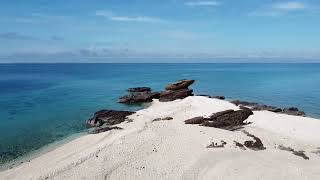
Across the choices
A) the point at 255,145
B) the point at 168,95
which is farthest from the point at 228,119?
the point at 168,95

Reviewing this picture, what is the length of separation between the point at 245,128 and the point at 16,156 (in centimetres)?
2194

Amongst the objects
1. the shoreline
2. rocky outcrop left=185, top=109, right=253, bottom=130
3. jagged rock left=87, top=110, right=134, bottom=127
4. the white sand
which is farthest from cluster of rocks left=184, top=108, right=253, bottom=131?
the shoreline

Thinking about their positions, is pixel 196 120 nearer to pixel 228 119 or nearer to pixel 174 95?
pixel 228 119

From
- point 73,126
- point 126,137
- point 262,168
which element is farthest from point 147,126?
point 262,168

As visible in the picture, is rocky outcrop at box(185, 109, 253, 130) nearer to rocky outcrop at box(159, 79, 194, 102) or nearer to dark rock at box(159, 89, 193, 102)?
dark rock at box(159, 89, 193, 102)

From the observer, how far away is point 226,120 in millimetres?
43562

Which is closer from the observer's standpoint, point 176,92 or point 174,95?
point 174,95

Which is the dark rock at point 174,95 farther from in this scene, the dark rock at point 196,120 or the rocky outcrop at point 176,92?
the dark rock at point 196,120

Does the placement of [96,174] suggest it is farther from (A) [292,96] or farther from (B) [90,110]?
(A) [292,96]

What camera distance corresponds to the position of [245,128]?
41.4 m

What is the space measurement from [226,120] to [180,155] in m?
13.4

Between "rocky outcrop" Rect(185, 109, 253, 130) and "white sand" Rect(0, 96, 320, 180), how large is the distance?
135 centimetres

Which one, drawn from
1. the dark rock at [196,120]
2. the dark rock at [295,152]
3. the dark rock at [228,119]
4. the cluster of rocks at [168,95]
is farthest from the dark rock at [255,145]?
the cluster of rocks at [168,95]

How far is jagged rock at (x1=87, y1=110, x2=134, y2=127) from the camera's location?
1869 inches
